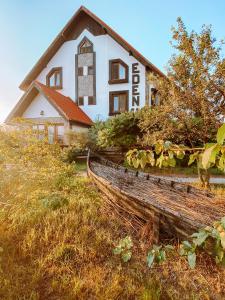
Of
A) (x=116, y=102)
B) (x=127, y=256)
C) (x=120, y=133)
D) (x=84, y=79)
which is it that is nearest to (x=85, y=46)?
(x=84, y=79)

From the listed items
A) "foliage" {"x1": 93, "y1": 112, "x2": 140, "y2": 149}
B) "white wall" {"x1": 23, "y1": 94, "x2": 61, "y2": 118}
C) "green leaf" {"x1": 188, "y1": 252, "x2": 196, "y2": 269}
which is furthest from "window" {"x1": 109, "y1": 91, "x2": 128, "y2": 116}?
"green leaf" {"x1": 188, "y1": 252, "x2": 196, "y2": 269}

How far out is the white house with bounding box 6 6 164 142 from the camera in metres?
19.8

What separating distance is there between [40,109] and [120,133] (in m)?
8.95

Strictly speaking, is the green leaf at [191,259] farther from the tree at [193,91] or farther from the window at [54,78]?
the window at [54,78]

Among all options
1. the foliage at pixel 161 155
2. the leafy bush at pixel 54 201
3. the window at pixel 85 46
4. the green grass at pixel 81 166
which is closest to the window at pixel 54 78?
the window at pixel 85 46

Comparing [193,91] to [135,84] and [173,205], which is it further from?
[135,84]

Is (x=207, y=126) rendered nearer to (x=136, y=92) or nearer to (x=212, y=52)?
(x=212, y=52)

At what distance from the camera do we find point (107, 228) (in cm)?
414

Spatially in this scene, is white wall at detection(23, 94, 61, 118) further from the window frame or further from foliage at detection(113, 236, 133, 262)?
foliage at detection(113, 236, 133, 262)

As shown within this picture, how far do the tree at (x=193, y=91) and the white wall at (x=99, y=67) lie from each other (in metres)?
13.3

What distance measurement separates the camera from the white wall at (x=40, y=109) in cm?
1978

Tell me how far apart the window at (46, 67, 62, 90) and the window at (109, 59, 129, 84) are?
5.15 m

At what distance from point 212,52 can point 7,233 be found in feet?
21.0

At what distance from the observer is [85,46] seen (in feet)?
72.1
